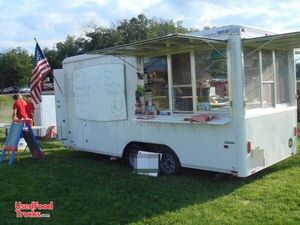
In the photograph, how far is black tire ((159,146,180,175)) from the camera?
26.9ft

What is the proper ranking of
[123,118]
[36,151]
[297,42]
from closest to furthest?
[297,42], [123,118], [36,151]

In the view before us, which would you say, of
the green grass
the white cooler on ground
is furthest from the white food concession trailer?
the green grass

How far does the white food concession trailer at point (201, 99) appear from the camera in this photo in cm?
718

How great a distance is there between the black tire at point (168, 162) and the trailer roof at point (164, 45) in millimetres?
1910

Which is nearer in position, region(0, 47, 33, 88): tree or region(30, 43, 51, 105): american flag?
region(30, 43, 51, 105): american flag

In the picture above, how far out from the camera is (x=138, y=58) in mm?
8781

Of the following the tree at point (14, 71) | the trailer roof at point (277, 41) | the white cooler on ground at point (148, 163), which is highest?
the tree at point (14, 71)

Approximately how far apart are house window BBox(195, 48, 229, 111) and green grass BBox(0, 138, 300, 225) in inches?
55.7

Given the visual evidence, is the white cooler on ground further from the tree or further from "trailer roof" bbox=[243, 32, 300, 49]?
the tree

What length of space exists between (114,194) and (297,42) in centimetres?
430

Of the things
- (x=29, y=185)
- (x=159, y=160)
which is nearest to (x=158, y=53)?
(x=159, y=160)

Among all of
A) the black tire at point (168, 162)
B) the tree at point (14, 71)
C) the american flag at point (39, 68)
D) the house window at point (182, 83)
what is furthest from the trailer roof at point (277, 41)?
the tree at point (14, 71)

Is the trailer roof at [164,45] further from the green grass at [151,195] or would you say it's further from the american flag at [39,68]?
the american flag at [39,68]

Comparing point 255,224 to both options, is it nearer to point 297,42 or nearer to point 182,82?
point 182,82
